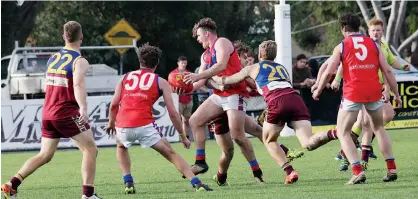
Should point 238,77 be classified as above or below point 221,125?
above

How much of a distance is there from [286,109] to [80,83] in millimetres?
2673

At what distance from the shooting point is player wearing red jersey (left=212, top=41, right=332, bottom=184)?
12.6m

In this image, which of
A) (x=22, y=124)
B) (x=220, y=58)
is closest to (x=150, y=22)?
(x=22, y=124)

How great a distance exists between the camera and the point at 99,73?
30656 millimetres

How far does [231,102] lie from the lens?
13.0m

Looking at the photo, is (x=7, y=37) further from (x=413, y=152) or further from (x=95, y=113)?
(x=413, y=152)

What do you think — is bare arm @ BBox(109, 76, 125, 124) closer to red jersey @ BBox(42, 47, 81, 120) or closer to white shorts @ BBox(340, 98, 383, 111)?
red jersey @ BBox(42, 47, 81, 120)

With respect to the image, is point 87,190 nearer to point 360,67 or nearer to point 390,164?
point 360,67

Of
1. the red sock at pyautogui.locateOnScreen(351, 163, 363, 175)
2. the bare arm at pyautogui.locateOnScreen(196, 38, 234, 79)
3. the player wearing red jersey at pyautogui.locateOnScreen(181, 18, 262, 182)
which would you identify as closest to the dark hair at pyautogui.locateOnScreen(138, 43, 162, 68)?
the bare arm at pyautogui.locateOnScreen(196, 38, 234, 79)

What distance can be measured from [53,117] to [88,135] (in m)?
0.40

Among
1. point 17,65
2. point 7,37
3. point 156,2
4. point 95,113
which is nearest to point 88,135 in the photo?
point 95,113

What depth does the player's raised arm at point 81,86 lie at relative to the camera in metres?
10.9

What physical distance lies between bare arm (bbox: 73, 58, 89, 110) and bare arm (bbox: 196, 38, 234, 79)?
1.92m

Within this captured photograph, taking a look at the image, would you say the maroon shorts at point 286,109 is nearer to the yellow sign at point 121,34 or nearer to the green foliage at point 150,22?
the yellow sign at point 121,34
